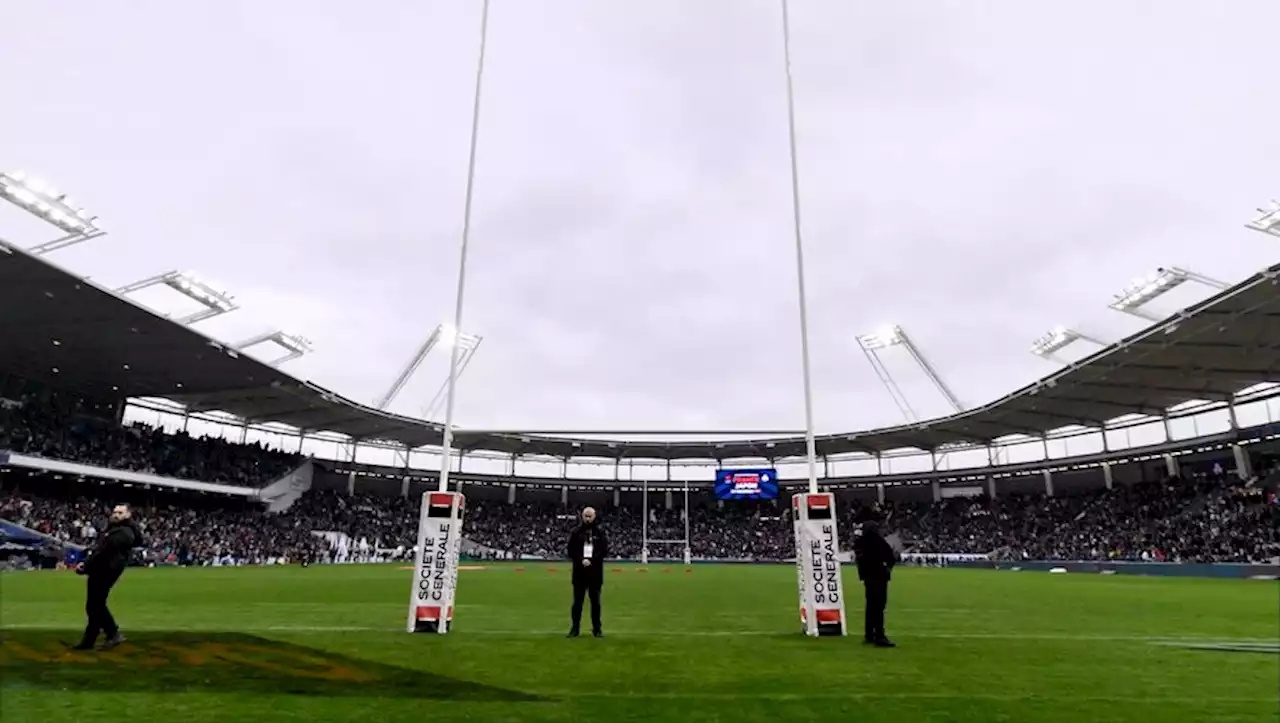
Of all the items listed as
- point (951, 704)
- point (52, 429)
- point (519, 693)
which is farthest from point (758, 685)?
point (52, 429)

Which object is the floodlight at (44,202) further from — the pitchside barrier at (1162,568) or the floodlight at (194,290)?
the pitchside barrier at (1162,568)

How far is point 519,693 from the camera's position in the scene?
19.4 ft

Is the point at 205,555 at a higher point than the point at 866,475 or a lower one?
lower

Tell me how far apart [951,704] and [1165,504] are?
51435 mm

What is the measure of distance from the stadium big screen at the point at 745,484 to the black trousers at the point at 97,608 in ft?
155

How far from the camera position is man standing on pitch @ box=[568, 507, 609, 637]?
9.30m

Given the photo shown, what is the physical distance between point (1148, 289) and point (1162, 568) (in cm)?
1412

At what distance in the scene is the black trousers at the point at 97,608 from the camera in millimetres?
7816

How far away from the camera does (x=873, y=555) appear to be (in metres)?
8.70

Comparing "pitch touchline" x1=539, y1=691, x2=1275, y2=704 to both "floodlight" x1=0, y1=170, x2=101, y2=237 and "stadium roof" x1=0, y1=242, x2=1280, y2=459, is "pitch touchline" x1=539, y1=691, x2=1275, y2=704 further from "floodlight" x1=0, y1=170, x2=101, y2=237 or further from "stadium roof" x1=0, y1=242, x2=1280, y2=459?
"floodlight" x1=0, y1=170, x2=101, y2=237

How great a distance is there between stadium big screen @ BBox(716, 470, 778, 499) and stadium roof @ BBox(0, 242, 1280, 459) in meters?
7.30

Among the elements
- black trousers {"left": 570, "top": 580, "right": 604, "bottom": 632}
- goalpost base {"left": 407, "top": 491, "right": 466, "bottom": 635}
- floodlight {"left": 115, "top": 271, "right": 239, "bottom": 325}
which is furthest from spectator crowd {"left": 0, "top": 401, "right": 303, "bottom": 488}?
black trousers {"left": 570, "top": 580, "right": 604, "bottom": 632}

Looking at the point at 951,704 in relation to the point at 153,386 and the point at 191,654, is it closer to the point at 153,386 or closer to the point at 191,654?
the point at 191,654

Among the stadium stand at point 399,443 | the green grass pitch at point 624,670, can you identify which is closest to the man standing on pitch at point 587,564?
the green grass pitch at point 624,670
